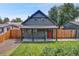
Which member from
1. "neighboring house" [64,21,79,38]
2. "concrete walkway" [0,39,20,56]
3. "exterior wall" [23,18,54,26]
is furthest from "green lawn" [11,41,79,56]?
"exterior wall" [23,18,54,26]

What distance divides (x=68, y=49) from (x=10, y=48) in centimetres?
82

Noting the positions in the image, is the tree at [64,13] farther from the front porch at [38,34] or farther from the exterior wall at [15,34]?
the exterior wall at [15,34]

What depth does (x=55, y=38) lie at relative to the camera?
26.7 meters

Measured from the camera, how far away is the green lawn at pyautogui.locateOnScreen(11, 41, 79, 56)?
26625 mm

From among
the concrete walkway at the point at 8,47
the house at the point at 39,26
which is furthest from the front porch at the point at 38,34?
the concrete walkway at the point at 8,47

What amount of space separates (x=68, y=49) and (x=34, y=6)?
2.55 feet

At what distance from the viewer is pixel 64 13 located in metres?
26.6

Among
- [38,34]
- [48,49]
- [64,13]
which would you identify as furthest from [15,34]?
[64,13]

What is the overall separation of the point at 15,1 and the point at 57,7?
60cm

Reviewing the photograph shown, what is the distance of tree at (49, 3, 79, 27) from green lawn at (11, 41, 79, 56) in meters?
0.31

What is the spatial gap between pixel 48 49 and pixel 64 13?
1.83 feet

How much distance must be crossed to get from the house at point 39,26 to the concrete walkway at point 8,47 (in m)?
0.18

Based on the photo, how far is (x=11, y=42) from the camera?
2667 cm

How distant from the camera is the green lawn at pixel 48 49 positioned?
26625 mm
